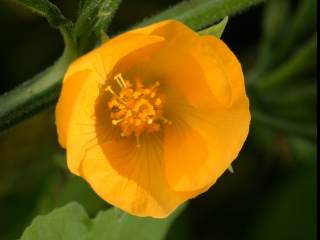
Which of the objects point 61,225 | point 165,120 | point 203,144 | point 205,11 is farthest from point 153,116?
point 61,225

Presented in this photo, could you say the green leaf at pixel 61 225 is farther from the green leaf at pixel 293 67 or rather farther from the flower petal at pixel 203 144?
the green leaf at pixel 293 67

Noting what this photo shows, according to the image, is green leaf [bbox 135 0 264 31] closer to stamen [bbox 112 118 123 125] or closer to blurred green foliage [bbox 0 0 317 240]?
stamen [bbox 112 118 123 125]

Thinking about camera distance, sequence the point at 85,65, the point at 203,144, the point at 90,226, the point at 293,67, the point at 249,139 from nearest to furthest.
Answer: the point at 85,65
the point at 90,226
the point at 203,144
the point at 293,67
the point at 249,139

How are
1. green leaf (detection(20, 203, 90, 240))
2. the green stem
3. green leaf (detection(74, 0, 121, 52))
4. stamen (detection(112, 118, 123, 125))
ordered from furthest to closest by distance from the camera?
stamen (detection(112, 118, 123, 125)) < the green stem < green leaf (detection(74, 0, 121, 52)) < green leaf (detection(20, 203, 90, 240))

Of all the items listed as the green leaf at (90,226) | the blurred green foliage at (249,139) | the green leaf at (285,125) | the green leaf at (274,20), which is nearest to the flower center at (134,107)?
the green leaf at (90,226)

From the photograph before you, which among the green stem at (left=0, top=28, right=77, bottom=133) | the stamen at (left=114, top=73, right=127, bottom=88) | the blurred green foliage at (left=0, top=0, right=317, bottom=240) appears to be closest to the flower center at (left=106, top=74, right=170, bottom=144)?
the stamen at (left=114, top=73, right=127, bottom=88)

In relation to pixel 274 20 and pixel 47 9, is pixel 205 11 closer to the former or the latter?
pixel 47 9
